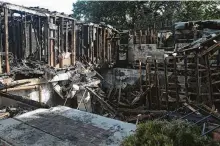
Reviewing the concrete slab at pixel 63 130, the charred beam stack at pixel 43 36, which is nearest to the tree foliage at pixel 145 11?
the charred beam stack at pixel 43 36

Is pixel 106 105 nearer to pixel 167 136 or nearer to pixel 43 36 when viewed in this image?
pixel 43 36

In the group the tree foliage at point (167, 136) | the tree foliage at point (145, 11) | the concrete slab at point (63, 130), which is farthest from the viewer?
the tree foliage at point (145, 11)

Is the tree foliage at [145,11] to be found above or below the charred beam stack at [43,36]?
above

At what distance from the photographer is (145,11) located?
100 ft

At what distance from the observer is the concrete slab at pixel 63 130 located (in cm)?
329

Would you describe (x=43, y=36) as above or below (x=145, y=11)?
below

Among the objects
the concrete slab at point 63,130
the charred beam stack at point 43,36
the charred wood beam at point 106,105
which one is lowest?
the charred wood beam at point 106,105

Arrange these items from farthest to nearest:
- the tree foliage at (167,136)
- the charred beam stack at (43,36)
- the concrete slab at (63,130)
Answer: the charred beam stack at (43,36) < the concrete slab at (63,130) < the tree foliage at (167,136)

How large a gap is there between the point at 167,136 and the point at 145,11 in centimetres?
2906

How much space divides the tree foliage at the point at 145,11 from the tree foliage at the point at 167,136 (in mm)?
25017

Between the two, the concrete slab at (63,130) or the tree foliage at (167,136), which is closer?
the tree foliage at (167,136)

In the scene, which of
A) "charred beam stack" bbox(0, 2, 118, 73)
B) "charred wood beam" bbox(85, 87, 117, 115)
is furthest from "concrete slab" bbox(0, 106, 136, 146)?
"charred wood beam" bbox(85, 87, 117, 115)

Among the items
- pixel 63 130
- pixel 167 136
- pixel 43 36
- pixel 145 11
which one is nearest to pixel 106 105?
pixel 43 36

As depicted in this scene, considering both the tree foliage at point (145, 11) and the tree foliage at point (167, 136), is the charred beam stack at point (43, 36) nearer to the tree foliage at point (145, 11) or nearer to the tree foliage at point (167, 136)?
the tree foliage at point (167, 136)
